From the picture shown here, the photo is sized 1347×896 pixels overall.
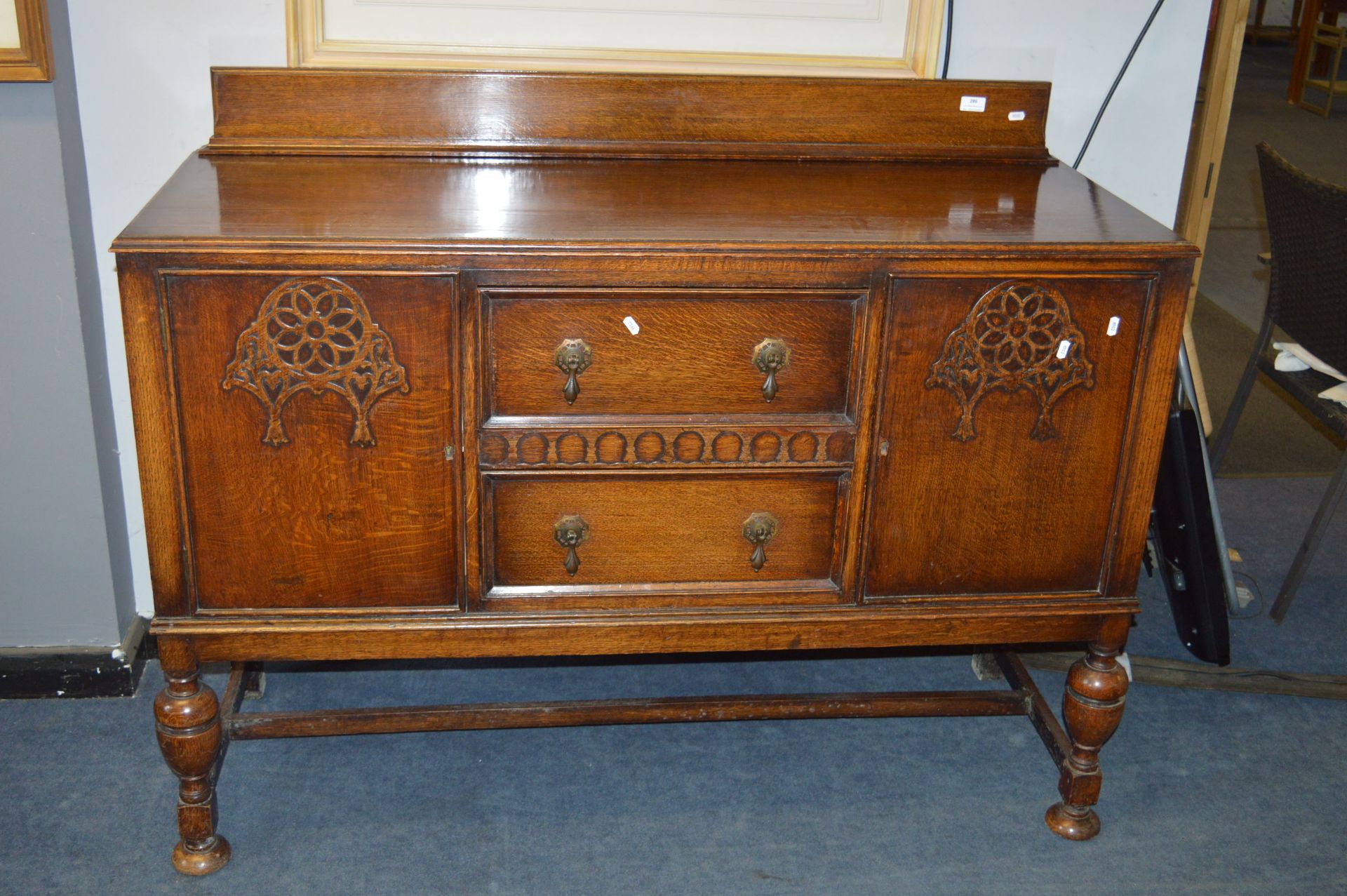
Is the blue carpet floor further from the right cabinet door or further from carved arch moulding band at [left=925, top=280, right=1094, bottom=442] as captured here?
carved arch moulding band at [left=925, top=280, right=1094, bottom=442]

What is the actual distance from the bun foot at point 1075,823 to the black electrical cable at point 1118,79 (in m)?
1.18

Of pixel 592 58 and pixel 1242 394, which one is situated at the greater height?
pixel 592 58

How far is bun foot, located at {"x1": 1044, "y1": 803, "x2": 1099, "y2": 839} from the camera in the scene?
2.26 m

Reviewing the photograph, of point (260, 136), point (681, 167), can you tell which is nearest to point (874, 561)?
point (681, 167)

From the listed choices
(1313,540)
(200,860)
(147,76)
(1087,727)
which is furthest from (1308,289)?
(200,860)

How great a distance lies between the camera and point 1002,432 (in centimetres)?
197

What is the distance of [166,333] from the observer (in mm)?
1768

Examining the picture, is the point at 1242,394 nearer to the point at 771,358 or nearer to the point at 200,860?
the point at 771,358

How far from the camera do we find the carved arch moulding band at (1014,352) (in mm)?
1881

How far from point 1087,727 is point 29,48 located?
2.09m

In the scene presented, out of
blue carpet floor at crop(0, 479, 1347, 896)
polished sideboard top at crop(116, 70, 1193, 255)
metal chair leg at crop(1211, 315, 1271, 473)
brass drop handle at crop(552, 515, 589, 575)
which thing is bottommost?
blue carpet floor at crop(0, 479, 1347, 896)

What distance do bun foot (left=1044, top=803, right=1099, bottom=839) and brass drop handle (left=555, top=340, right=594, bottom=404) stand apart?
1177mm

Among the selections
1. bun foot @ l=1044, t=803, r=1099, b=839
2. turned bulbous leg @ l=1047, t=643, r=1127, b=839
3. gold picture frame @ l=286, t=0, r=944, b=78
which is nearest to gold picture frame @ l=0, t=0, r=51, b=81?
gold picture frame @ l=286, t=0, r=944, b=78

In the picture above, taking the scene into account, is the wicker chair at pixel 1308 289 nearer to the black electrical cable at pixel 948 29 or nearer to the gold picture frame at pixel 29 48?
the black electrical cable at pixel 948 29
